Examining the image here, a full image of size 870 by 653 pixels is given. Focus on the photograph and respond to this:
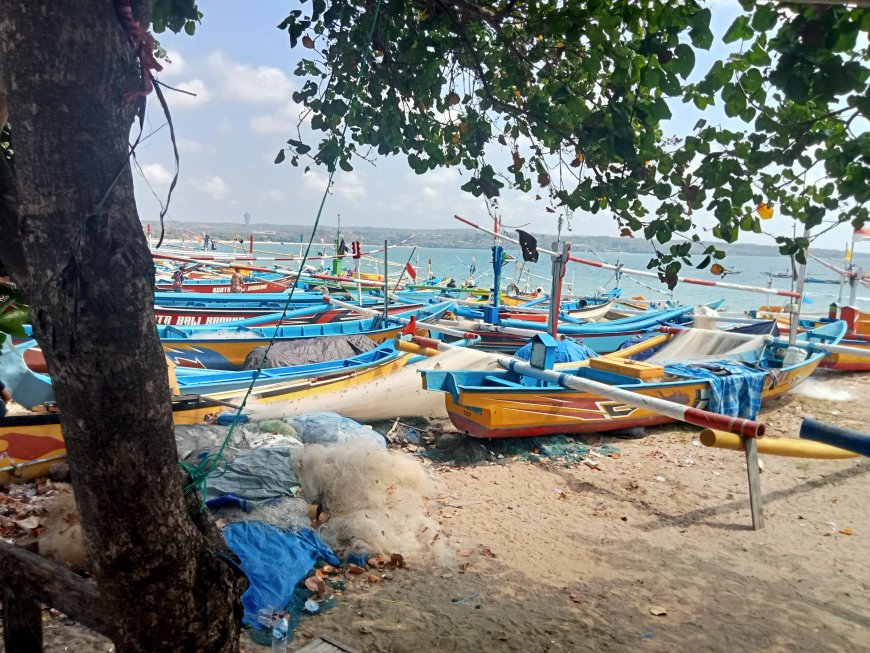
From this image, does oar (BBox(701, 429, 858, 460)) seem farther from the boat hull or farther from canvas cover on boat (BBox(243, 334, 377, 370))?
canvas cover on boat (BBox(243, 334, 377, 370))

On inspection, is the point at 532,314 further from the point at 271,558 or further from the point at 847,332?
the point at 271,558

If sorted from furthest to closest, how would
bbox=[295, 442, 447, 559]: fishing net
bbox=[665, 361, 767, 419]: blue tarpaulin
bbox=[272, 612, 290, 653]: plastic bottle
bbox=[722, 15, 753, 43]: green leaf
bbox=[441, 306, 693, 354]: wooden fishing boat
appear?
bbox=[441, 306, 693, 354]: wooden fishing boat → bbox=[665, 361, 767, 419]: blue tarpaulin → bbox=[295, 442, 447, 559]: fishing net → bbox=[272, 612, 290, 653]: plastic bottle → bbox=[722, 15, 753, 43]: green leaf

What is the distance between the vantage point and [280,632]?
3641 millimetres

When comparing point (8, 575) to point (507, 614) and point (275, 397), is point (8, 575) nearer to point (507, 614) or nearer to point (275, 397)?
point (507, 614)

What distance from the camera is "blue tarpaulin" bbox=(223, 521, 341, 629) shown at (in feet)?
13.1

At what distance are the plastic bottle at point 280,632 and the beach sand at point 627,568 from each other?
12 centimetres

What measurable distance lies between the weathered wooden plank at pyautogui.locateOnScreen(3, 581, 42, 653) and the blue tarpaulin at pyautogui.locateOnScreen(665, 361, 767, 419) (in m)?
8.48

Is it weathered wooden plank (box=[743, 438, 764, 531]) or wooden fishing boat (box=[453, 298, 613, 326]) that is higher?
wooden fishing boat (box=[453, 298, 613, 326])

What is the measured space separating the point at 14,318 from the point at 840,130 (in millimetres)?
3523

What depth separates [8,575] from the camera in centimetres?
261

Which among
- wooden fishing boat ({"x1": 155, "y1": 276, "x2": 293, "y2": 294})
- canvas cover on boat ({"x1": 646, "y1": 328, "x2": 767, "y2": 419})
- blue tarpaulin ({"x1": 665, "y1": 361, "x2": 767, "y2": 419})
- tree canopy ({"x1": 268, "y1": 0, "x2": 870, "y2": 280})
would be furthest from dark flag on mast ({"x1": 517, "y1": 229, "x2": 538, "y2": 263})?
wooden fishing boat ({"x1": 155, "y1": 276, "x2": 293, "y2": 294})

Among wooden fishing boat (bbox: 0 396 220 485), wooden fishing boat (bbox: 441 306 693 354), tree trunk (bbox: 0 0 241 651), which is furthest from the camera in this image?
wooden fishing boat (bbox: 441 306 693 354)

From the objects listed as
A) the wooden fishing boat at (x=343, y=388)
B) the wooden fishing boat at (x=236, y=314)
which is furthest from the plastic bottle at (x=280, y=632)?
the wooden fishing boat at (x=236, y=314)

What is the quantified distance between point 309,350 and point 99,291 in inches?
380
